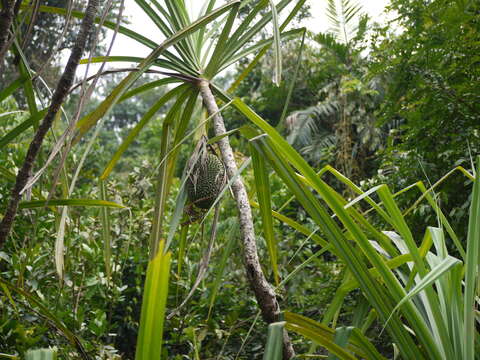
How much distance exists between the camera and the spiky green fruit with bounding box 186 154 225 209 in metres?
1.05

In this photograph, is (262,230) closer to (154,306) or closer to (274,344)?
(274,344)

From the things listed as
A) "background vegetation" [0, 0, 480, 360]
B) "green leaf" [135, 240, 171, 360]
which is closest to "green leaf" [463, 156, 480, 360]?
"background vegetation" [0, 0, 480, 360]

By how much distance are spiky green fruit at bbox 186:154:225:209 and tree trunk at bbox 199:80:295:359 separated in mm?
29

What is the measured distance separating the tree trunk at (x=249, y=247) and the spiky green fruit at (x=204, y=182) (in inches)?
1.1

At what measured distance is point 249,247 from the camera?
940 mm

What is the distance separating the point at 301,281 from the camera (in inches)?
108

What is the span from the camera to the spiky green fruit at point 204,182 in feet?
3.45

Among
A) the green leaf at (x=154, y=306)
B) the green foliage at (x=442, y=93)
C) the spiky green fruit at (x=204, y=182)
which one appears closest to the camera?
the green leaf at (x=154, y=306)

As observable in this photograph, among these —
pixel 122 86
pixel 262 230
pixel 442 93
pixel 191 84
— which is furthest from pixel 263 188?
pixel 442 93

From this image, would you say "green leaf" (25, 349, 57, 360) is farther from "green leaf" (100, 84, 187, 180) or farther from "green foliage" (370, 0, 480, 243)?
"green foliage" (370, 0, 480, 243)

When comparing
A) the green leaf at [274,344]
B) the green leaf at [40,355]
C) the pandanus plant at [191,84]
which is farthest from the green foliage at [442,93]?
the green leaf at [40,355]

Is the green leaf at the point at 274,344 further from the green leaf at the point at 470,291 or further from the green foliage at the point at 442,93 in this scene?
the green foliage at the point at 442,93

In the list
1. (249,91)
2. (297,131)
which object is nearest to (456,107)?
(297,131)

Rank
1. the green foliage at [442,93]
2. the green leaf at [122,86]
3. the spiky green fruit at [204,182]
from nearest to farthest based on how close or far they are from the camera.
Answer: the green leaf at [122,86] < the spiky green fruit at [204,182] < the green foliage at [442,93]
